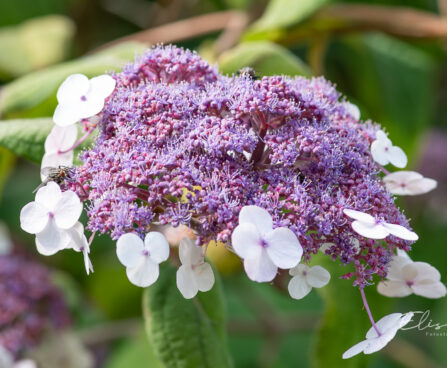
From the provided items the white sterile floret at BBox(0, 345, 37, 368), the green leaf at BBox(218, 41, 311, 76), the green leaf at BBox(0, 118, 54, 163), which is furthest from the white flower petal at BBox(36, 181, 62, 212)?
the white sterile floret at BBox(0, 345, 37, 368)

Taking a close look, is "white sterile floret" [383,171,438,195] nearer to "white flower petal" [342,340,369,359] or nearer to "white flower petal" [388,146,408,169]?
"white flower petal" [388,146,408,169]

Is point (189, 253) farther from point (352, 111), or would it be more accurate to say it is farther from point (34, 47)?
point (34, 47)

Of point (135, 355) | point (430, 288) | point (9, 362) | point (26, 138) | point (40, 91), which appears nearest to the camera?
point (430, 288)

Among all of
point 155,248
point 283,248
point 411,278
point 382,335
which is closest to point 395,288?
point 411,278

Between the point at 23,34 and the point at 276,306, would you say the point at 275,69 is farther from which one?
the point at 276,306

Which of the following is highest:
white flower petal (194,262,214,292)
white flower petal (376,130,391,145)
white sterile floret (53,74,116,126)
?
white sterile floret (53,74,116,126)

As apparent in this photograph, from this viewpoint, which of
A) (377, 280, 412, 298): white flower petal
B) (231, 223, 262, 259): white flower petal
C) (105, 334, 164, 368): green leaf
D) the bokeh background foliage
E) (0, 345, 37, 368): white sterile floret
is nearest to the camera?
(231, 223, 262, 259): white flower petal

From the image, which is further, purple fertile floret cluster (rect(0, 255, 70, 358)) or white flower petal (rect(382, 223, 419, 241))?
purple fertile floret cluster (rect(0, 255, 70, 358))
